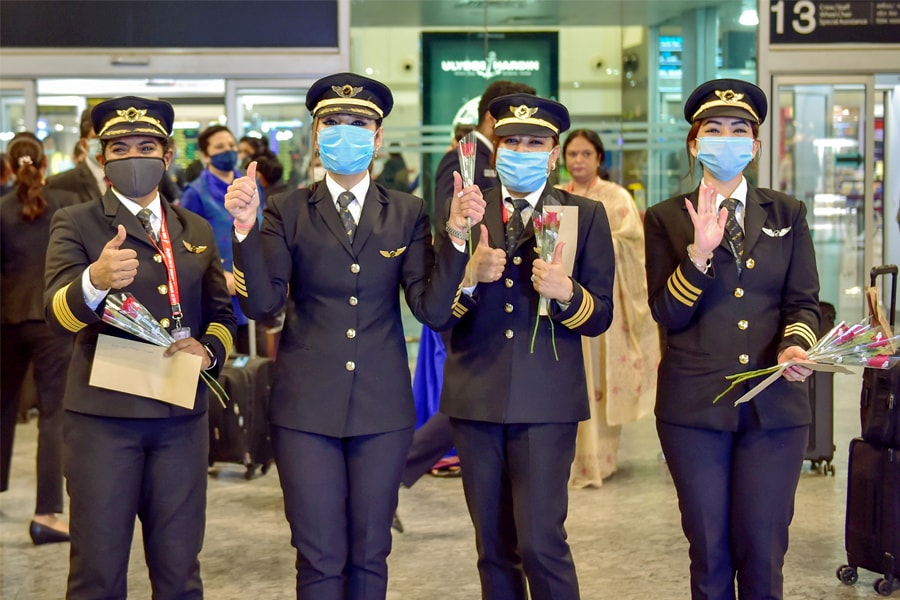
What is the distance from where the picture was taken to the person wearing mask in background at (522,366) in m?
3.35

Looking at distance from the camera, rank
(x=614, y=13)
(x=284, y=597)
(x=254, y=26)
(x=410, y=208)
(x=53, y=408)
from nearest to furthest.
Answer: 1. (x=410, y=208)
2. (x=284, y=597)
3. (x=53, y=408)
4. (x=254, y=26)
5. (x=614, y=13)

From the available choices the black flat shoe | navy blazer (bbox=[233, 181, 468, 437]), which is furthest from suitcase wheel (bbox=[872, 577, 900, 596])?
the black flat shoe

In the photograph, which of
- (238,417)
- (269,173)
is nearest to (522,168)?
(238,417)

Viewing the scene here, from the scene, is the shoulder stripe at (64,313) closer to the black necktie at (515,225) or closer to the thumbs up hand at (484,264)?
the thumbs up hand at (484,264)

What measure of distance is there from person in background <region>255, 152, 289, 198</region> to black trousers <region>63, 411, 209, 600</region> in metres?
4.23

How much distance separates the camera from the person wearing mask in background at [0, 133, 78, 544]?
209 inches

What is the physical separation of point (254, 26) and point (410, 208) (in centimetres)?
494

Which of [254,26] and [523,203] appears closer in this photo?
[523,203]

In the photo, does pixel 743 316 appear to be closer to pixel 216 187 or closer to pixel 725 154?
pixel 725 154

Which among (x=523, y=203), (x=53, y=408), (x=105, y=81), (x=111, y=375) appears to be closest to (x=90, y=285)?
(x=111, y=375)

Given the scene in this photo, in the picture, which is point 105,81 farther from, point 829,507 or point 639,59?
point 829,507

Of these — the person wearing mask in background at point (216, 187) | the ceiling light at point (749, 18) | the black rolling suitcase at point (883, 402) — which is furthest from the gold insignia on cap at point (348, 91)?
the ceiling light at point (749, 18)

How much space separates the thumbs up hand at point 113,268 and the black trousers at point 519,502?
1.03m

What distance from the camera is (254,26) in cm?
792
